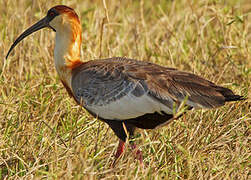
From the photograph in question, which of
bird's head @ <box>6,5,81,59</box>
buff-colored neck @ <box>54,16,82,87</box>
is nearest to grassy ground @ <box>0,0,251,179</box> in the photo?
buff-colored neck @ <box>54,16,82,87</box>

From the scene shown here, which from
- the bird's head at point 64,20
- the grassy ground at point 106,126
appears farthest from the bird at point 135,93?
the bird's head at point 64,20

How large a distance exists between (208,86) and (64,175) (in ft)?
4.63

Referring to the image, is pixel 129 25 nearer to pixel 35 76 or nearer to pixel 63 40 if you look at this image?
pixel 35 76

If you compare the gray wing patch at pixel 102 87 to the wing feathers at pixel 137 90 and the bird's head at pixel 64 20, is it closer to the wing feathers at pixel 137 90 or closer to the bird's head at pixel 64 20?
the wing feathers at pixel 137 90

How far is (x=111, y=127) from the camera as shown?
4457mm

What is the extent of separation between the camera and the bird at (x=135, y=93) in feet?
13.9

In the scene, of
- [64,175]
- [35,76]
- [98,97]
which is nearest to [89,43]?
[35,76]

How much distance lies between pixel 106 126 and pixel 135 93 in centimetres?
74

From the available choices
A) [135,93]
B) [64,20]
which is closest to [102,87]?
[135,93]

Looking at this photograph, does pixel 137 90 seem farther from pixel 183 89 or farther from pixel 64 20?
pixel 64 20

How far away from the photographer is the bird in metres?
4.24

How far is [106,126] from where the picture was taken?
194 inches

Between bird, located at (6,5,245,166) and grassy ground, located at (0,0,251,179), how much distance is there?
186 mm

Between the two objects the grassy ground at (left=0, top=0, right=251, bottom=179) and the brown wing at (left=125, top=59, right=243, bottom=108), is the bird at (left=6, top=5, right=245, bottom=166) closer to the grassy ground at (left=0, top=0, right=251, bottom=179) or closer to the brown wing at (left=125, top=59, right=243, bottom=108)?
the brown wing at (left=125, top=59, right=243, bottom=108)
